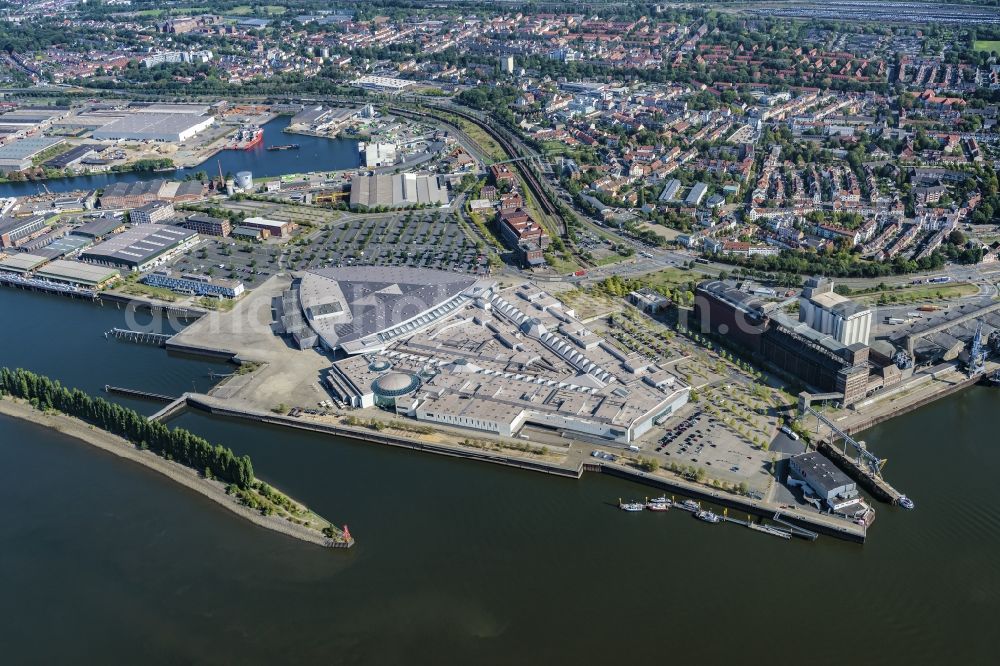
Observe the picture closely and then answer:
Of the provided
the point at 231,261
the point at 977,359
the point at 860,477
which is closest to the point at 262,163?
the point at 231,261

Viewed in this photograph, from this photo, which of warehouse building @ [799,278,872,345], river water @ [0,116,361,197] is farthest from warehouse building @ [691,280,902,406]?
river water @ [0,116,361,197]

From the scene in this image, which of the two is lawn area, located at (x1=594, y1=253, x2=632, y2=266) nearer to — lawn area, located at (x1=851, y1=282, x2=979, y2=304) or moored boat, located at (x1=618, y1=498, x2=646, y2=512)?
lawn area, located at (x1=851, y1=282, x2=979, y2=304)

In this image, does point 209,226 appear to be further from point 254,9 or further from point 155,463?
point 254,9

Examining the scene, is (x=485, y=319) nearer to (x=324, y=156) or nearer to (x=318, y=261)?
(x=318, y=261)

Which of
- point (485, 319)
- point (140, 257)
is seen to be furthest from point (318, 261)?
point (485, 319)

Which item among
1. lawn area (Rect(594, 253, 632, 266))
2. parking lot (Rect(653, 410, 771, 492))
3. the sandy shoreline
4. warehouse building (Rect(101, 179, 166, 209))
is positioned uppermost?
warehouse building (Rect(101, 179, 166, 209))

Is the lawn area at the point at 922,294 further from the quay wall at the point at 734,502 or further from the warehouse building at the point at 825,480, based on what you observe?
the quay wall at the point at 734,502
